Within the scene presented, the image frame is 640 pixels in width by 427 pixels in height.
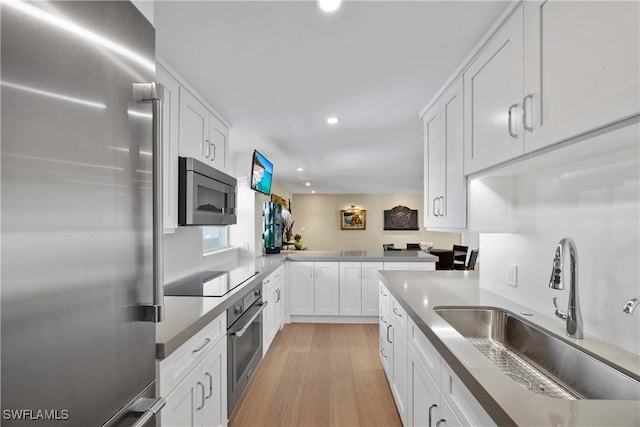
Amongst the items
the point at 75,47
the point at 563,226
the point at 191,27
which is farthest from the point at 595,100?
the point at 191,27

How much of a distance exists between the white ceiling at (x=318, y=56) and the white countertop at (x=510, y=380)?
4.47 ft

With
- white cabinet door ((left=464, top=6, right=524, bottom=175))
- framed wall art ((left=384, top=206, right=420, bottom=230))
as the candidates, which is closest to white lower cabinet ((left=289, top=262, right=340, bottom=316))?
white cabinet door ((left=464, top=6, right=524, bottom=175))

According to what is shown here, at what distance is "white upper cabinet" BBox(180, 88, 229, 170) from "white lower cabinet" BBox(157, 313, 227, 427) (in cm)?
118

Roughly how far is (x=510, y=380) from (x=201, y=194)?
1.95m

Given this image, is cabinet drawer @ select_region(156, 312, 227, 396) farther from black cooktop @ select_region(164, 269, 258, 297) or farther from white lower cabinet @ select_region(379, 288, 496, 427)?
white lower cabinet @ select_region(379, 288, 496, 427)

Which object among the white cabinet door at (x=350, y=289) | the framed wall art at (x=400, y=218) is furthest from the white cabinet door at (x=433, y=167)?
the framed wall art at (x=400, y=218)

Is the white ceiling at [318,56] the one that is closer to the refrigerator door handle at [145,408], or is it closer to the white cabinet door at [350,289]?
the refrigerator door handle at [145,408]

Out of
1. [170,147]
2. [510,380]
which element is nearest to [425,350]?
[510,380]

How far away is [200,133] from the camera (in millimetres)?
2383

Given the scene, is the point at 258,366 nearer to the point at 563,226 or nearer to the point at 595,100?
the point at 563,226

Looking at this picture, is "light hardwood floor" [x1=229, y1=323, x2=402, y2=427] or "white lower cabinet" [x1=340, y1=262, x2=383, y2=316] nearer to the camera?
"light hardwood floor" [x1=229, y1=323, x2=402, y2=427]

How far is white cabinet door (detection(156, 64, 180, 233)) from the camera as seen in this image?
6.03ft

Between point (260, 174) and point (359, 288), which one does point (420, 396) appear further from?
point (260, 174)

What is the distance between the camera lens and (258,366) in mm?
2893
